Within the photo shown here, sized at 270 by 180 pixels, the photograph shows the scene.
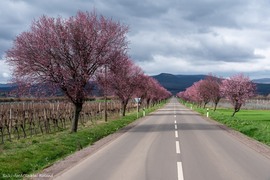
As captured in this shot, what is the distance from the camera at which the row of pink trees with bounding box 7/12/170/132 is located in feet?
81.5

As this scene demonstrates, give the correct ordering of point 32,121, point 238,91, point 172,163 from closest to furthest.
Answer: point 172,163
point 32,121
point 238,91

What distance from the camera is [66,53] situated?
25562 mm

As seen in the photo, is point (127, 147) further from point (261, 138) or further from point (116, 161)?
point (261, 138)

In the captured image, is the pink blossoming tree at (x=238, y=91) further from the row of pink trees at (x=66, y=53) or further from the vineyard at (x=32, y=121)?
the row of pink trees at (x=66, y=53)

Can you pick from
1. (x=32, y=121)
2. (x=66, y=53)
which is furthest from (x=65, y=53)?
(x=32, y=121)

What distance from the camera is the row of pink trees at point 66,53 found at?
2484 cm

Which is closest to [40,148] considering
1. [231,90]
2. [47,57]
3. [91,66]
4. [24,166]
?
[24,166]

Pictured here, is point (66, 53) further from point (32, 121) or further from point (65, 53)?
point (32, 121)

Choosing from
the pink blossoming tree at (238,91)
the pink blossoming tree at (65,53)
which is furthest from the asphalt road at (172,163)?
the pink blossoming tree at (238,91)

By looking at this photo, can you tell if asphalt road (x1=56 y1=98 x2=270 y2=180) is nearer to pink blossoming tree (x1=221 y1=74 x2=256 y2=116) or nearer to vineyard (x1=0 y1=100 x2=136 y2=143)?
vineyard (x1=0 y1=100 x2=136 y2=143)

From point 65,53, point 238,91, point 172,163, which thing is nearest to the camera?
point 172,163

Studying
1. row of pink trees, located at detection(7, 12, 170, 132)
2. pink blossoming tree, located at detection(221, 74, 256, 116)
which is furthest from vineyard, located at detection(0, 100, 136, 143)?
pink blossoming tree, located at detection(221, 74, 256, 116)

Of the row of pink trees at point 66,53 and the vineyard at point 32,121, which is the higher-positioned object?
the row of pink trees at point 66,53

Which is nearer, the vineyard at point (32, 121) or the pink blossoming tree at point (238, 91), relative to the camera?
the vineyard at point (32, 121)
